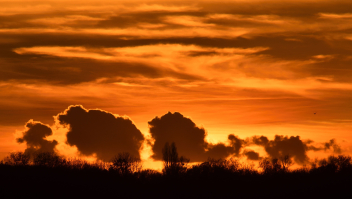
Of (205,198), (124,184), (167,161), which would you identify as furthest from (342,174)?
(124,184)

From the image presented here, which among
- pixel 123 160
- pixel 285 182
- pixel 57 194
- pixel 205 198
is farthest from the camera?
pixel 123 160

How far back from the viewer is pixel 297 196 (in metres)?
125

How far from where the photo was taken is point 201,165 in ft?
519

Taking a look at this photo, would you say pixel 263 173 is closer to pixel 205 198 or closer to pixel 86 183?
pixel 205 198

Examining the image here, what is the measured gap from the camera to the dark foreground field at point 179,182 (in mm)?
124562

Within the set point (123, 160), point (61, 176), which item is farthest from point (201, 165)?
point (61, 176)

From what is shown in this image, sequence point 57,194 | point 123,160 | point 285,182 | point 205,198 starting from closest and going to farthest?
point 57,194
point 205,198
point 285,182
point 123,160

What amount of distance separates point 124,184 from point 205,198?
2395 cm

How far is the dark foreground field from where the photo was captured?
409 ft

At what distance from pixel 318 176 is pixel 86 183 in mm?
69585

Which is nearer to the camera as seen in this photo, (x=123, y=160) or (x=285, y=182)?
(x=285, y=182)

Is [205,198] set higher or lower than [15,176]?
lower

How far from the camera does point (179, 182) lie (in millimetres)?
142125

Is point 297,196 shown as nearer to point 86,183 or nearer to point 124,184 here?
point 124,184
